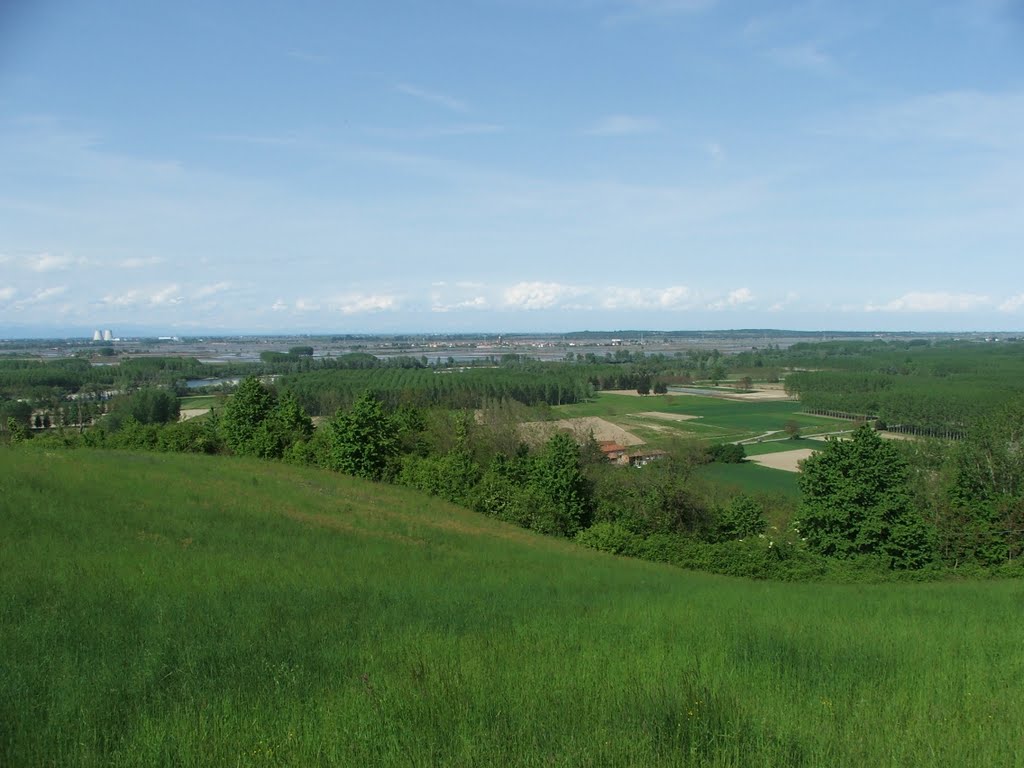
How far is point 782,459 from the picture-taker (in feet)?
209

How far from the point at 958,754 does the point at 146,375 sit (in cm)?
12027

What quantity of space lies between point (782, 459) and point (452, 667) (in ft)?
207

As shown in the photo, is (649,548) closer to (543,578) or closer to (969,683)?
(543,578)

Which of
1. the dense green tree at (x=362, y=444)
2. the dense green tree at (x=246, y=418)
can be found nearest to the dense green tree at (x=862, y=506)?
the dense green tree at (x=362, y=444)

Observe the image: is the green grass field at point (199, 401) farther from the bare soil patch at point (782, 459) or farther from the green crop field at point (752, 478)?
the bare soil patch at point (782, 459)

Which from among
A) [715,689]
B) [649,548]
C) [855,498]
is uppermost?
[715,689]

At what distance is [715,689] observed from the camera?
6.29 metres

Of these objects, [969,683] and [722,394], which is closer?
[969,683]

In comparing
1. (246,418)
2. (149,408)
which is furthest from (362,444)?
(149,408)

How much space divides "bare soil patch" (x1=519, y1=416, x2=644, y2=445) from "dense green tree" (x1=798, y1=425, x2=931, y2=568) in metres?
21.2

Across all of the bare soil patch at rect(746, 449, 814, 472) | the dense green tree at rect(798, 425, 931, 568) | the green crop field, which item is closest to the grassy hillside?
the dense green tree at rect(798, 425, 931, 568)

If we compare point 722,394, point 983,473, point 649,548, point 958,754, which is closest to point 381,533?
point 649,548

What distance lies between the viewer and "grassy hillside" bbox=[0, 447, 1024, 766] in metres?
4.79

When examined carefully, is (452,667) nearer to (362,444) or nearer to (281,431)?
(362,444)
